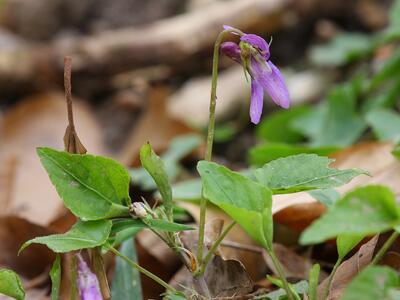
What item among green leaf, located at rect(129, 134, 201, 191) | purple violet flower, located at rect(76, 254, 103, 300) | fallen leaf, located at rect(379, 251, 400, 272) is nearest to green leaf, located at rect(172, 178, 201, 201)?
green leaf, located at rect(129, 134, 201, 191)

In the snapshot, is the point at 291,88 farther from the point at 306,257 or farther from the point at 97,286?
the point at 97,286

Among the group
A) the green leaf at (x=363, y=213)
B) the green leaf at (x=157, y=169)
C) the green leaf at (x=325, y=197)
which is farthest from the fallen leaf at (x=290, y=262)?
the green leaf at (x=363, y=213)

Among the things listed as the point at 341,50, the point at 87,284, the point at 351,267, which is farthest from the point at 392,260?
the point at 341,50

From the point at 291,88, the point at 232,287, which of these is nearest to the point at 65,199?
the point at 232,287

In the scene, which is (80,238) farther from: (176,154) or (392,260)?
(176,154)

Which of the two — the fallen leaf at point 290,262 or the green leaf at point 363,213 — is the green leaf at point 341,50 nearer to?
the fallen leaf at point 290,262

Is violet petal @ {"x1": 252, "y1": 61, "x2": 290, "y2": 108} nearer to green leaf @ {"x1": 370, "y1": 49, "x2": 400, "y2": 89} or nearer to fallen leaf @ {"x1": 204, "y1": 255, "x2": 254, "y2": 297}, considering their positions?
fallen leaf @ {"x1": 204, "y1": 255, "x2": 254, "y2": 297}
